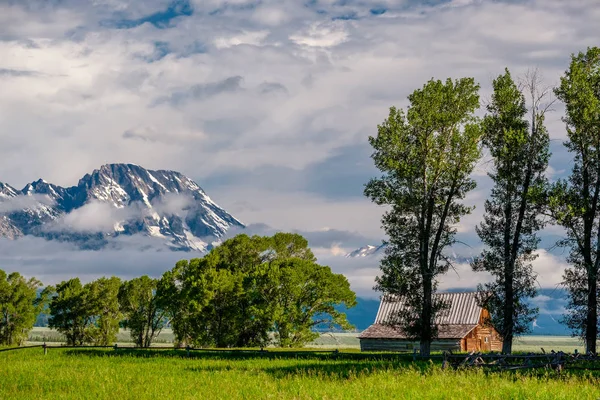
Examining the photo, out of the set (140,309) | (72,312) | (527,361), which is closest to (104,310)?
(72,312)

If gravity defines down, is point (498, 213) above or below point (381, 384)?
above

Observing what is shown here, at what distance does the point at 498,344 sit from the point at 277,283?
102 ft

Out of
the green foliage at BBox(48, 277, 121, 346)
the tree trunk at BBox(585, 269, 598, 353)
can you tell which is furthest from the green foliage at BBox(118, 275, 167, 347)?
the tree trunk at BBox(585, 269, 598, 353)

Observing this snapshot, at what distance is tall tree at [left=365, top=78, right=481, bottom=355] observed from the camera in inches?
1703

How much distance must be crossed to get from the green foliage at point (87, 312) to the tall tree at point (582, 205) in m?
78.5

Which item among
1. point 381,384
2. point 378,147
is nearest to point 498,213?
point 378,147

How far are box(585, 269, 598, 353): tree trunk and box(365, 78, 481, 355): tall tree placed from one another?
8.84m

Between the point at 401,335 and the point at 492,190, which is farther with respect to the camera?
the point at 401,335

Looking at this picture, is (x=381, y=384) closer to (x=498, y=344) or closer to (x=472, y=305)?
(x=472, y=305)

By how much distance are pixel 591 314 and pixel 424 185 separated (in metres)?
13.1

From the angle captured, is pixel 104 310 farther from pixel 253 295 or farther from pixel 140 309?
pixel 253 295

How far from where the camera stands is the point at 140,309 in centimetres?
10144

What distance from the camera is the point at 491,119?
143ft

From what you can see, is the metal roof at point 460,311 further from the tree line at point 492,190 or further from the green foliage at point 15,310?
the green foliage at point 15,310
